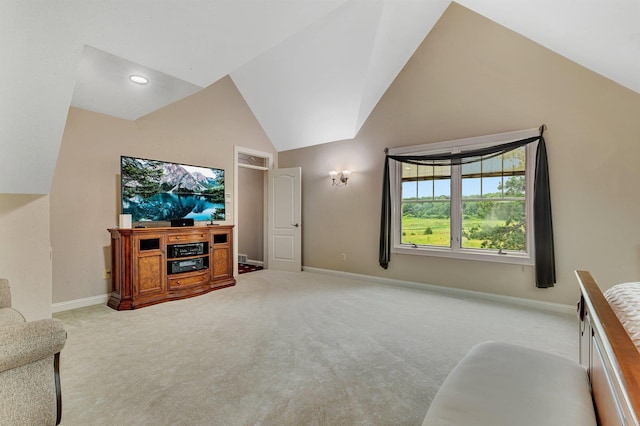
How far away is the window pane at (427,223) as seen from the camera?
448cm

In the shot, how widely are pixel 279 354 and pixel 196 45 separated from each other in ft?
9.33

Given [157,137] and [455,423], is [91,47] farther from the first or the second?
[455,423]

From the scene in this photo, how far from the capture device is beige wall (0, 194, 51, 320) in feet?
8.75

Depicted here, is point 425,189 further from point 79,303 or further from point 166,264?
point 79,303

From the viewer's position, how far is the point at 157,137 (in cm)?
438

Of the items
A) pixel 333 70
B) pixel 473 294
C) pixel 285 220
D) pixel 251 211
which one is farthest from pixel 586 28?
pixel 251 211

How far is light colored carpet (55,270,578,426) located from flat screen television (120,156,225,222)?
4.42 feet

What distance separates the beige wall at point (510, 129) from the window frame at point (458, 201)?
11 centimetres

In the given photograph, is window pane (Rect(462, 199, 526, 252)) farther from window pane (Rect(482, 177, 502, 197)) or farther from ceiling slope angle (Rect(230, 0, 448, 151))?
ceiling slope angle (Rect(230, 0, 448, 151))

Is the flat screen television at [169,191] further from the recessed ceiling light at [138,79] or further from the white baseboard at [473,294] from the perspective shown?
the white baseboard at [473,294]

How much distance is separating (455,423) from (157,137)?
483 cm

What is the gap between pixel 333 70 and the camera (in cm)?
432

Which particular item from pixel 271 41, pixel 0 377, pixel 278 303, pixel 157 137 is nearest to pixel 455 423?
pixel 0 377

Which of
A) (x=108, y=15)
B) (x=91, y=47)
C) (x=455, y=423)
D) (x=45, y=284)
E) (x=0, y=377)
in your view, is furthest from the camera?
(x=45, y=284)
